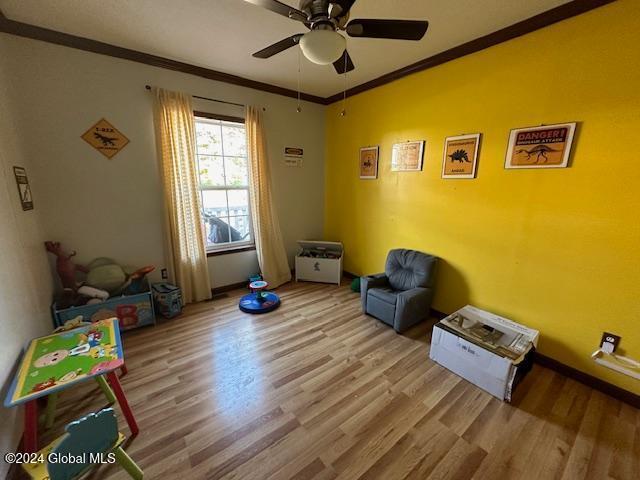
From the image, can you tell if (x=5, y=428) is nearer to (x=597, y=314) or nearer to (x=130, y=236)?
(x=130, y=236)

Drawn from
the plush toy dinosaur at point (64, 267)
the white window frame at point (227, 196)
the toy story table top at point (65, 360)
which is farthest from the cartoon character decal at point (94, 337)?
the white window frame at point (227, 196)

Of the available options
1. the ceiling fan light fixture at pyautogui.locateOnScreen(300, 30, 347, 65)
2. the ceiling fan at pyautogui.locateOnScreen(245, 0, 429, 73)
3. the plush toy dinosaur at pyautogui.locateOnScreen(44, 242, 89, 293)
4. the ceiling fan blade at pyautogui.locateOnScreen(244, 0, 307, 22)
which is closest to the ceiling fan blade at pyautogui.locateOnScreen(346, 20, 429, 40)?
the ceiling fan at pyautogui.locateOnScreen(245, 0, 429, 73)

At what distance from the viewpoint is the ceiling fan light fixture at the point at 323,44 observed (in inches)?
→ 50.5

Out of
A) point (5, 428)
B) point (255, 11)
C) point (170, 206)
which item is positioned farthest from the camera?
point (170, 206)

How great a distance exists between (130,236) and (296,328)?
199 centimetres

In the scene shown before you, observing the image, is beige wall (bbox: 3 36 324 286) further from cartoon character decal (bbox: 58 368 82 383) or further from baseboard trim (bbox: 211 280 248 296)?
cartoon character decal (bbox: 58 368 82 383)

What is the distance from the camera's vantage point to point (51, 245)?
2.20 m

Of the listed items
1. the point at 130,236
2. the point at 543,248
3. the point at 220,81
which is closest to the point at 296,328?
the point at 130,236

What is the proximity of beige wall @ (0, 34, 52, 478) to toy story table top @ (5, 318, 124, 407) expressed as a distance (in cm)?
9

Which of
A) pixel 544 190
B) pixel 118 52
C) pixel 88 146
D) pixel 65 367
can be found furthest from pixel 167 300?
pixel 544 190

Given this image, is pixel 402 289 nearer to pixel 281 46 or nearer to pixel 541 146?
pixel 541 146

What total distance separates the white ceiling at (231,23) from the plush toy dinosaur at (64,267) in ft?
5.76

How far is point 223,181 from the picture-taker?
3223 mm

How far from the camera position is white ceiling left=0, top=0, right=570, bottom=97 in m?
1.74
